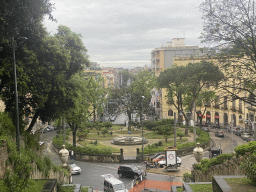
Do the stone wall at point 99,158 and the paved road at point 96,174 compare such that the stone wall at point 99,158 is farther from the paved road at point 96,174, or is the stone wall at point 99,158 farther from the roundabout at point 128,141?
the roundabout at point 128,141

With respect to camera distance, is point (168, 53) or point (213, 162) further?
point (168, 53)

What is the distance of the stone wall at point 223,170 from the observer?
44.3 feet

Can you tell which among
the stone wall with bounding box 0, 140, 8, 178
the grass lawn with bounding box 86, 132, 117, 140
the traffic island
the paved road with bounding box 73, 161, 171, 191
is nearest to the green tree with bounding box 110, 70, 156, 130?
the grass lawn with bounding box 86, 132, 117, 140

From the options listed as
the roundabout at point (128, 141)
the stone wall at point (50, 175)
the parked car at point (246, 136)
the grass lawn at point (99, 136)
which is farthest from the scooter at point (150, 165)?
the parked car at point (246, 136)

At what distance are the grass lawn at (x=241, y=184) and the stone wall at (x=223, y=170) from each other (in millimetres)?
2234

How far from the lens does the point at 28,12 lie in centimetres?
1231

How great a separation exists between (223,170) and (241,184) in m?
4.82

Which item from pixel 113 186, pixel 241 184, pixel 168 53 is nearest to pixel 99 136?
pixel 113 186

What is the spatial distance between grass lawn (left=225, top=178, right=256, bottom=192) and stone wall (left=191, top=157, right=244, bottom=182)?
88.0 inches

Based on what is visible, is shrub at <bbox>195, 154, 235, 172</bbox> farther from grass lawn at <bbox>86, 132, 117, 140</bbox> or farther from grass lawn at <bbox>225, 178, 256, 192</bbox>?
grass lawn at <bbox>86, 132, 117, 140</bbox>

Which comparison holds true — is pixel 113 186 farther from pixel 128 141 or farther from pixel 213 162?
pixel 128 141

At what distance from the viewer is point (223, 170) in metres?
14.9

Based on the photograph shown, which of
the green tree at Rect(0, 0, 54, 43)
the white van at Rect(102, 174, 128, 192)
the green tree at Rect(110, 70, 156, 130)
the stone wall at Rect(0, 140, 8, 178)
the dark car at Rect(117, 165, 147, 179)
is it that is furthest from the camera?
the green tree at Rect(110, 70, 156, 130)

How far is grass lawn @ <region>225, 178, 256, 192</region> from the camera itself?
9711 millimetres
